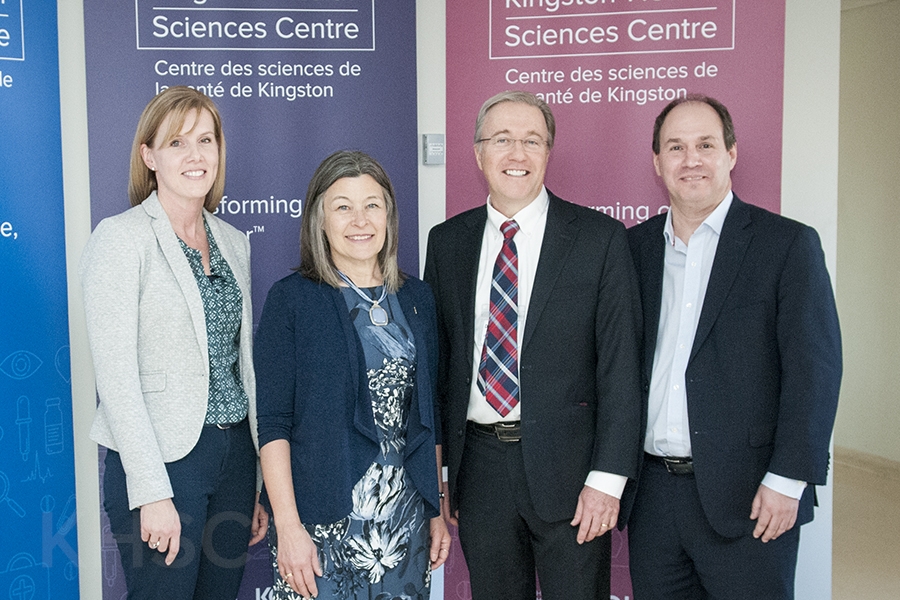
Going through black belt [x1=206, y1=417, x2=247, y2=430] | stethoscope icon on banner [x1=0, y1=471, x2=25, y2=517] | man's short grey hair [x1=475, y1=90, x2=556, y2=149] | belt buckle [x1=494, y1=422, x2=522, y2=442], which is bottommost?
stethoscope icon on banner [x1=0, y1=471, x2=25, y2=517]

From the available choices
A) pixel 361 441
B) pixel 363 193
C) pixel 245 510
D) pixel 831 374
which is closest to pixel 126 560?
pixel 245 510

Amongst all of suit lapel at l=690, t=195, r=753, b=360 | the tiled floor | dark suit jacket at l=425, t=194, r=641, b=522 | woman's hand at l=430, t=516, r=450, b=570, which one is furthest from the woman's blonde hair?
the tiled floor

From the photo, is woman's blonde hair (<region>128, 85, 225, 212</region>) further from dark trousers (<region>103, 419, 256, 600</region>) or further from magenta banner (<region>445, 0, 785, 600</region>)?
magenta banner (<region>445, 0, 785, 600</region>)

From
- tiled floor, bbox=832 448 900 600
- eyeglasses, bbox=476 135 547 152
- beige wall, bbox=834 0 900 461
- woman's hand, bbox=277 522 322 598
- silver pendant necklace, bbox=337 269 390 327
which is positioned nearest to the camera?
woman's hand, bbox=277 522 322 598

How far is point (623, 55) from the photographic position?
9.66ft

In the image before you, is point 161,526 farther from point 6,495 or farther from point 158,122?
point 6,495

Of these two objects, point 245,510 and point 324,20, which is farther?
point 324,20

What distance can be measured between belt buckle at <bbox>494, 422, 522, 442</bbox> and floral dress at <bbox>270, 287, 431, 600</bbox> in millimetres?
292

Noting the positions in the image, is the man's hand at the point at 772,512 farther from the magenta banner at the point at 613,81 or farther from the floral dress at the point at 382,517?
the magenta banner at the point at 613,81

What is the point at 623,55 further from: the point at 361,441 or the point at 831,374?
the point at 361,441

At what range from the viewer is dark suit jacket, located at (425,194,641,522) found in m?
2.07

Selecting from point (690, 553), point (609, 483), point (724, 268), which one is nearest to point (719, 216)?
point (724, 268)

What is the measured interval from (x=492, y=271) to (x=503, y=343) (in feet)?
0.74

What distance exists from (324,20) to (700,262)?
1.76m
